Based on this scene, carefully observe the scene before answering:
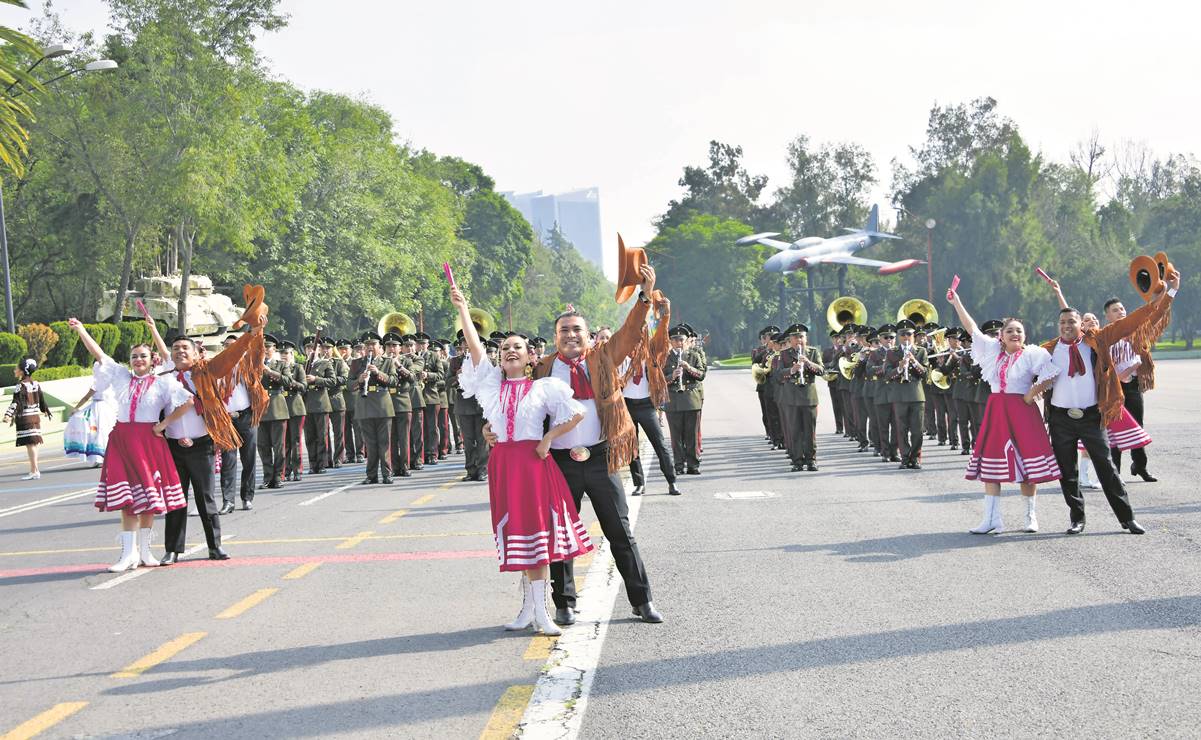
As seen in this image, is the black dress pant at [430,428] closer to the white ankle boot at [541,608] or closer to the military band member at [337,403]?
the military band member at [337,403]

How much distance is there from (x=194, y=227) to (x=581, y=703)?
138 ft

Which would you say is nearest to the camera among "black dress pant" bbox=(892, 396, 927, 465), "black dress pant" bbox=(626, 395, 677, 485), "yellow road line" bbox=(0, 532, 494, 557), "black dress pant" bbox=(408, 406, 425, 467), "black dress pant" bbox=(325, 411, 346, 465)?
"yellow road line" bbox=(0, 532, 494, 557)

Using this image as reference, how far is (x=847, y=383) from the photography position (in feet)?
69.8

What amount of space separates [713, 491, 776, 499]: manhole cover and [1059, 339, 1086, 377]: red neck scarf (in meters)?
4.04

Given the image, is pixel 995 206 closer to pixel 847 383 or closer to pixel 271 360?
pixel 847 383

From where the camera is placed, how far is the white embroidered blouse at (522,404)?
7.10 m

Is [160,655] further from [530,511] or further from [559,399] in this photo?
[559,399]

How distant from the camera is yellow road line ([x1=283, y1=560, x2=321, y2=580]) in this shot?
9.50 m

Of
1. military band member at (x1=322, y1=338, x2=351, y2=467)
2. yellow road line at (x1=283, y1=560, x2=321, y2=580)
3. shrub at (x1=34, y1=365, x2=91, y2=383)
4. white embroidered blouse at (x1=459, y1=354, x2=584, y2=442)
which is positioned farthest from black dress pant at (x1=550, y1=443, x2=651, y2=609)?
shrub at (x1=34, y1=365, x2=91, y2=383)

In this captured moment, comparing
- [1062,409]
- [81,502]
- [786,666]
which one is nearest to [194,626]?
[786,666]

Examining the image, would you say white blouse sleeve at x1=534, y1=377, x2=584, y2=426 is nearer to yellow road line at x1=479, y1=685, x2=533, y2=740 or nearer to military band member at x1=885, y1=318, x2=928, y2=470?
yellow road line at x1=479, y1=685, x2=533, y2=740

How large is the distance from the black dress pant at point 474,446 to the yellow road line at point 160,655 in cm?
914

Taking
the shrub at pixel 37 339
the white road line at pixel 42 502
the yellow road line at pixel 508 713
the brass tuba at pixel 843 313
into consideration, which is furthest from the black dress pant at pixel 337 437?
the shrub at pixel 37 339

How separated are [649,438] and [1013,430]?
192 inches
